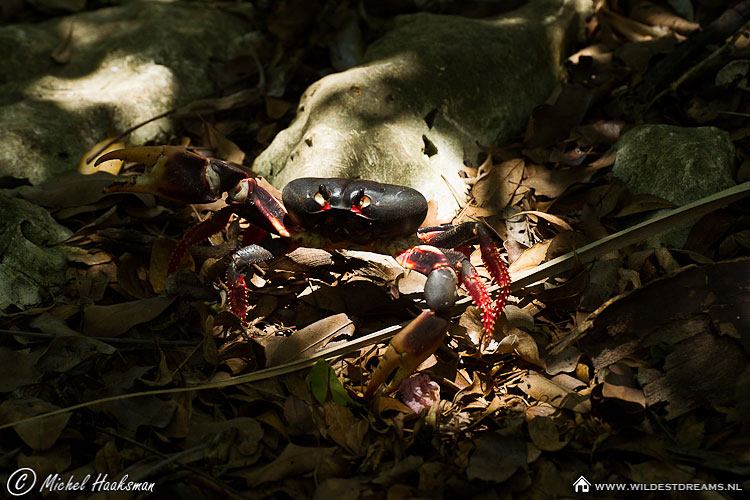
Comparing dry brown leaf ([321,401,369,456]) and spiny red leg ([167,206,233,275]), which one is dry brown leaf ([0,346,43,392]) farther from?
dry brown leaf ([321,401,369,456])

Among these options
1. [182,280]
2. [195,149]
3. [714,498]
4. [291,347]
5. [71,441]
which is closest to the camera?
[714,498]

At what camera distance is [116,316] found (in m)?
2.75

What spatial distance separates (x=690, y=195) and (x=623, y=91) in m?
1.20

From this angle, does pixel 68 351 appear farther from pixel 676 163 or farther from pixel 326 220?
pixel 676 163

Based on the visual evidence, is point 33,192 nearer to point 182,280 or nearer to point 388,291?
Result: point 182,280

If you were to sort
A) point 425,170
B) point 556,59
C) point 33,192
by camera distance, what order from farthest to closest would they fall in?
point 556,59 < point 425,170 < point 33,192

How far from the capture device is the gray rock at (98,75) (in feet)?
11.8

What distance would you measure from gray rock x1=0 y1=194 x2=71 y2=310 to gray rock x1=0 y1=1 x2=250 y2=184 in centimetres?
47

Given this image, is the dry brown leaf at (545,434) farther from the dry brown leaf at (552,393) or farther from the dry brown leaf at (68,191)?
the dry brown leaf at (68,191)

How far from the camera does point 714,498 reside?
197cm

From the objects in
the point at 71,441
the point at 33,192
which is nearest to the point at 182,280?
the point at 71,441

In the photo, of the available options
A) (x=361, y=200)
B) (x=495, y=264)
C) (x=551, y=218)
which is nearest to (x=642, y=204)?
(x=551, y=218)

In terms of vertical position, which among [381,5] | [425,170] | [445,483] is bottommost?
[445,483]

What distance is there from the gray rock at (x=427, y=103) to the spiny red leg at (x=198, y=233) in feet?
1.74
